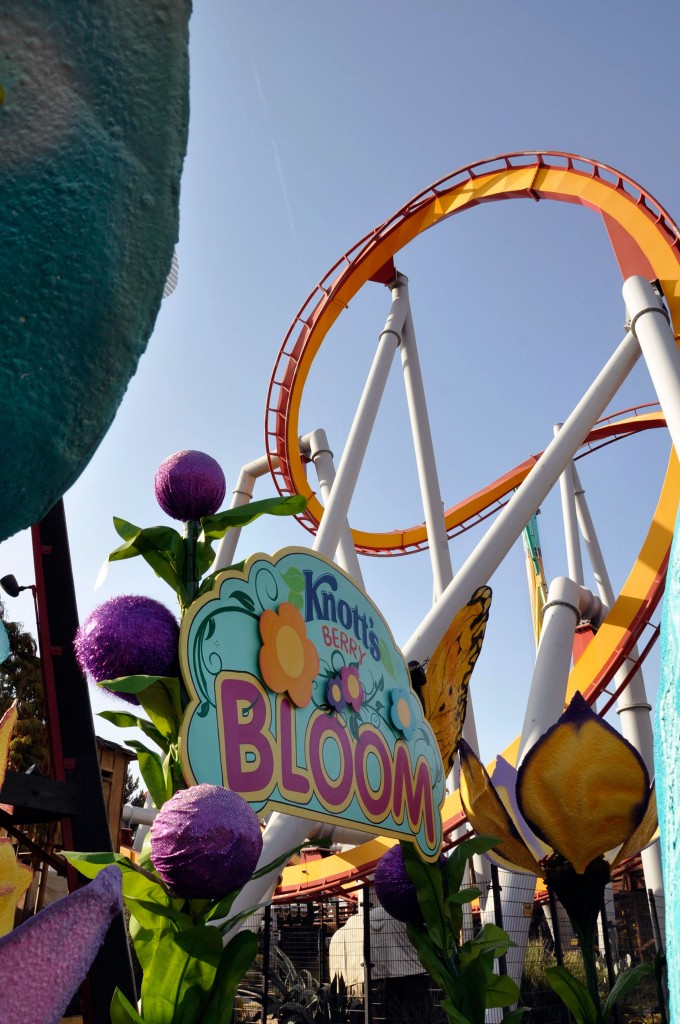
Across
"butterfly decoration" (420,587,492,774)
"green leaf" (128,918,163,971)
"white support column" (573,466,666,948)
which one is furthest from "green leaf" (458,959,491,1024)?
"white support column" (573,466,666,948)

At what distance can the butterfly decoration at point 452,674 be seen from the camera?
374 cm

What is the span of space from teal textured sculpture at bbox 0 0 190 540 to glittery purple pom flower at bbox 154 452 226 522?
1783 millimetres

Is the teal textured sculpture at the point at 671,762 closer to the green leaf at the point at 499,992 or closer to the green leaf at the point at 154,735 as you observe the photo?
the green leaf at the point at 154,735

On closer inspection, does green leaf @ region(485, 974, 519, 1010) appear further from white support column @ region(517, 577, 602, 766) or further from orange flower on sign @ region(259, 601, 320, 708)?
white support column @ region(517, 577, 602, 766)

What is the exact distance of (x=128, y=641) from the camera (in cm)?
204

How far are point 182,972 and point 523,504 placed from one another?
17.3 ft

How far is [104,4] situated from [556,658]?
665 cm

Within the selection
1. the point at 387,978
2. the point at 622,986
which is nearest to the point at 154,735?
the point at 622,986

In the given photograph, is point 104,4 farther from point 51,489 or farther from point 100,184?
point 51,489

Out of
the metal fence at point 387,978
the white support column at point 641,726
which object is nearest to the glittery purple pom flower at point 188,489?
the metal fence at point 387,978

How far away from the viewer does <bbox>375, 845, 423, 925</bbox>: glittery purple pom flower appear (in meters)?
2.91

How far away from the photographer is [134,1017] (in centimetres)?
168

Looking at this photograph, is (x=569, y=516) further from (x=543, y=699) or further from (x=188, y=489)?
(x=188, y=489)

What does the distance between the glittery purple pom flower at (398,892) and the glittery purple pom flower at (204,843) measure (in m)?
1.46
